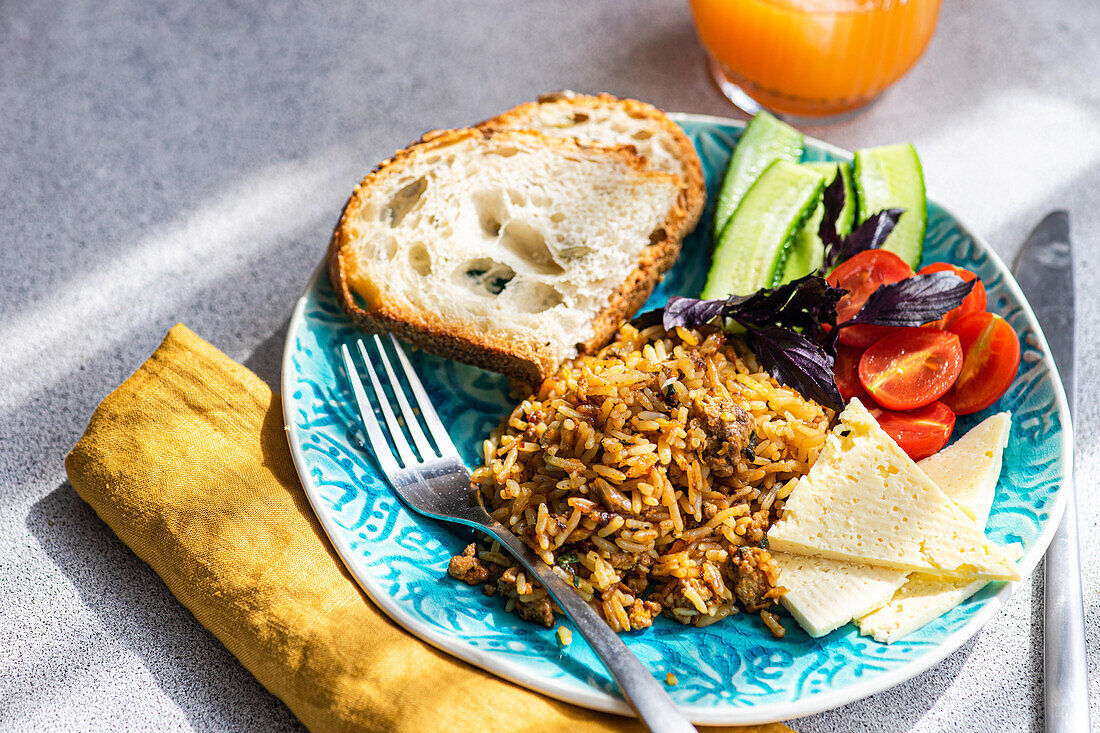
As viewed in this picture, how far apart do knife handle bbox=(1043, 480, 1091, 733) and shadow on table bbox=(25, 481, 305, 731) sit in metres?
2.08

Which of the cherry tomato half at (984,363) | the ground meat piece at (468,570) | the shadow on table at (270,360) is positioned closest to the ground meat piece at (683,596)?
the ground meat piece at (468,570)

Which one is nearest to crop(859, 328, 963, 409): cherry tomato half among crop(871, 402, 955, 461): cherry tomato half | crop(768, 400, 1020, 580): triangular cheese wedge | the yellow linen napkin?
crop(871, 402, 955, 461): cherry tomato half

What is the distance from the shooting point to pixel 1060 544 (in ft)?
8.77

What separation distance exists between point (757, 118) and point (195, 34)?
9.26ft

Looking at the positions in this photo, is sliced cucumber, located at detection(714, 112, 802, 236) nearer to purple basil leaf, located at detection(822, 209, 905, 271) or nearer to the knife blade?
purple basil leaf, located at detection(822, 209, 905, 271)

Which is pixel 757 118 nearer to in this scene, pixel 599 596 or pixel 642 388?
pixel 642 388

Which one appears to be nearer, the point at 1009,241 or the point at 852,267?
the point at 852,267

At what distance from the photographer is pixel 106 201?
3635 mm

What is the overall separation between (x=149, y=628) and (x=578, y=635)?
1243 mm

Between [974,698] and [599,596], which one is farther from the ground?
[599,596]

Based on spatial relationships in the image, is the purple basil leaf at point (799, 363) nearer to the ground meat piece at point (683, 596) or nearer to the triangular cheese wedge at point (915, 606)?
the triangular cheese wedge at point (915, 606)

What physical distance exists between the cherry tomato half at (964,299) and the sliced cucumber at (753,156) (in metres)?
0.75

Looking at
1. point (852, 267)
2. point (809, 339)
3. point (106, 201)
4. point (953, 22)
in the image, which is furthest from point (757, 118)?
point (106, 201)

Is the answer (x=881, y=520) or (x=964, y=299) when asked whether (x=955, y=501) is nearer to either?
(x=881, y=520)
